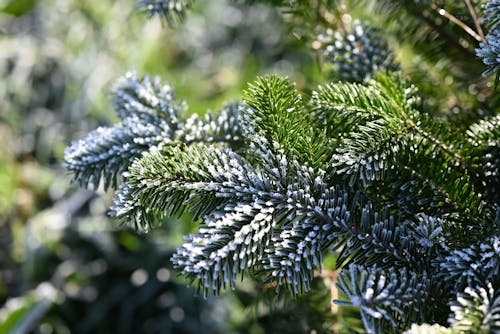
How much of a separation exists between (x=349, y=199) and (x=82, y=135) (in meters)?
1.06

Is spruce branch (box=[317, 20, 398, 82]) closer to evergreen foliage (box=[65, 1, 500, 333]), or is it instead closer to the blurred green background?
evergreen foliage (box=[65, 1, 500, 333])

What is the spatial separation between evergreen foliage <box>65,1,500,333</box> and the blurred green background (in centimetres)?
35

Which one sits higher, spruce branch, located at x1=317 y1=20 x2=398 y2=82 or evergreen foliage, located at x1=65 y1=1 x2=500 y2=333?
spruce branch, located at x1=317 y1=20 x2=398 y2=82

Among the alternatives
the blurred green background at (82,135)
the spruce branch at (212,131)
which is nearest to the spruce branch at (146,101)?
the spruce branch at (212,131)

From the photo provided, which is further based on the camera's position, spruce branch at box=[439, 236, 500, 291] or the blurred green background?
the blurred green background

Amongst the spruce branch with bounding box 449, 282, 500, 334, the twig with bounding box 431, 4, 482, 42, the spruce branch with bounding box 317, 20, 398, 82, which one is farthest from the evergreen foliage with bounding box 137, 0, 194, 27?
the spruce branch with bounding box 449, 282, 500, 334

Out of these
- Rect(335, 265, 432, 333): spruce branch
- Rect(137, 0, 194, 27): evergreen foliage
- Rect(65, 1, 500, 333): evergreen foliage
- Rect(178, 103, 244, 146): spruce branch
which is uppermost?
Rect(137, 0, 194, 27): evergreen foliage

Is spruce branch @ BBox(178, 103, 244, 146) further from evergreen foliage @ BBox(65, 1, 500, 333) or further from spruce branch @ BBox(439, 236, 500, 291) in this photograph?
spruce branch @ BBox(439, 236, 500, 291)

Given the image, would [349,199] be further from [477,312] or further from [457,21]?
[457,21]

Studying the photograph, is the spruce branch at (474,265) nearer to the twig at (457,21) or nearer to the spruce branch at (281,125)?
the spruce branch at (281,125)

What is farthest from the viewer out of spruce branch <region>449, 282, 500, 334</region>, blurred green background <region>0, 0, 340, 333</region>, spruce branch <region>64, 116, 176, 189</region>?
blurred green background <region>0, 0, 340, 333</region>

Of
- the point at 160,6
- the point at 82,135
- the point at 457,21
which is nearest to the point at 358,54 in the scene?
the point at 457,21

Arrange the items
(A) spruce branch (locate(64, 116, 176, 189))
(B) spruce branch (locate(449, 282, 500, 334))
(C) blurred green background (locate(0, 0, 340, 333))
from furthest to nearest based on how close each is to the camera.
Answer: (C) blurred green background (locate(0, 0, 340, 333))
(A) spruce branch (locate(64, 116, 176, 189))
(B) spruce branch (locate(449, 282, 500, 334))

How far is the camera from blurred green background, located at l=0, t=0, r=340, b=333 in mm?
1180
